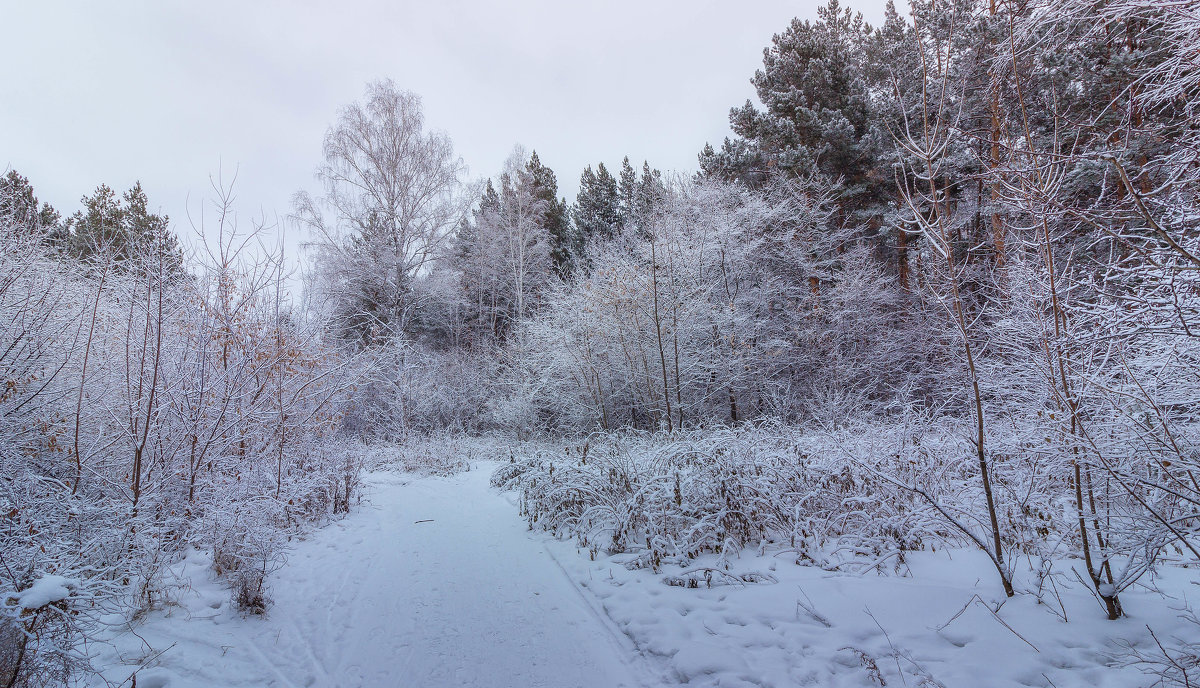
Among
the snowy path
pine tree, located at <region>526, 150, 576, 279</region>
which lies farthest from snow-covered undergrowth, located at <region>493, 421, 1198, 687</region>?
pine tree, located at <region>526, 150, 576, 279</region>

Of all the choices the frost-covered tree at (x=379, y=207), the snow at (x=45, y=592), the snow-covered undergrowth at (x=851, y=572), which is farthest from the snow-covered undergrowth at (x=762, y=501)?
the frost-covered tree at (x=379, y=207)

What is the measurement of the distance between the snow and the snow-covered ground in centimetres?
70

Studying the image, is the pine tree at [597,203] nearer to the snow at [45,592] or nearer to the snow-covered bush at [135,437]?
the snow-covered bush at [135,437]

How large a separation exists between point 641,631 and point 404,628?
1.62 metres

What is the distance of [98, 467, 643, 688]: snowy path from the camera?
8.64 ft

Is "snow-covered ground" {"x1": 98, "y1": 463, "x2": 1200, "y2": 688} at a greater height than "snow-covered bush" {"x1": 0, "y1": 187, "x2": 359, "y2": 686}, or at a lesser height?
lesser

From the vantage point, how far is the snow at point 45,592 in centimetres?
189

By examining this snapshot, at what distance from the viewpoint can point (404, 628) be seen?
3227 millimetres

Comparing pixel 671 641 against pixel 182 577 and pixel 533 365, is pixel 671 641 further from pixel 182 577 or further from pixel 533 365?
pixel 533 365

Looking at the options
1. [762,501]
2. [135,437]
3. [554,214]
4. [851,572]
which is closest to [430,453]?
[135,437]

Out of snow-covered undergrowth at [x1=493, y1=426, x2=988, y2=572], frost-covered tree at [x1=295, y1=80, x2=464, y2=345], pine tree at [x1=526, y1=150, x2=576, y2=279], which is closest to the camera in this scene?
snow-covered undergrowth at [x1=493, y1=426, x2=988, y2=572]

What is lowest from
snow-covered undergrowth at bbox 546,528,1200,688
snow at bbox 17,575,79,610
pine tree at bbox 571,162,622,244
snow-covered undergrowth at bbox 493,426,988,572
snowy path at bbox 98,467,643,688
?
snowy path at bbox 98,467,643,688

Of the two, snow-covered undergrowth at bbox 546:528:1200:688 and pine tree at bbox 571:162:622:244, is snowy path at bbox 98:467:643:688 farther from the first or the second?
→ pine tree at bbox 571:162:622:244

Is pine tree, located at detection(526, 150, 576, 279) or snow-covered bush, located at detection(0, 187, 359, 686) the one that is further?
pine tree, located at detection(526, 150, 576, 279)
